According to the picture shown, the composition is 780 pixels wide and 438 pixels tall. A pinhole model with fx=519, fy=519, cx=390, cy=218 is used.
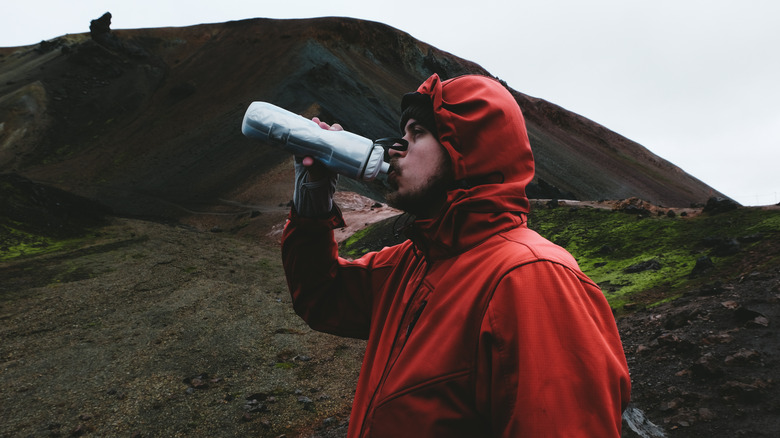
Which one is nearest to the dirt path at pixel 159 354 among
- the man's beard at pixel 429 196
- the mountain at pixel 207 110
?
the man's beard at pixel 429 196

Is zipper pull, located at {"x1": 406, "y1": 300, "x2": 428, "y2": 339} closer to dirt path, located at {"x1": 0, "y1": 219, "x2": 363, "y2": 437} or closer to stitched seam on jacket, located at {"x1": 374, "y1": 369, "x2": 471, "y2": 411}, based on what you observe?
stitched seam on jacket, located at {"x1": 374, "y1": 369, "x2": 471, "y2": 411}

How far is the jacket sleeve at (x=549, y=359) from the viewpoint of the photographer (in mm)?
1180

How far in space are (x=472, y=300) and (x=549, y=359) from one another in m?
0.28

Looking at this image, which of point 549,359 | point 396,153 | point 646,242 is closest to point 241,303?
point 646,242

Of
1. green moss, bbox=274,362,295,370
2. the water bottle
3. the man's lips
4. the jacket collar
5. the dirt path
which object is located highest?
the water bottle

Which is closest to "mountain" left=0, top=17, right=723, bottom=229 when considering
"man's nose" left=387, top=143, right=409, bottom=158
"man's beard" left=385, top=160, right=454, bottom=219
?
"man's nose" left=387, top=143, right=409, bottom=158

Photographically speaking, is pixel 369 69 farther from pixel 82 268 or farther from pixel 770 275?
pixel 770 275

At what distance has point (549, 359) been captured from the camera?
1.20 m

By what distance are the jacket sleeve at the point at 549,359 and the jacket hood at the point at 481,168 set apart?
33 centimetres

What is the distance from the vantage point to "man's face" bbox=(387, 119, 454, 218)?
1.79 metres

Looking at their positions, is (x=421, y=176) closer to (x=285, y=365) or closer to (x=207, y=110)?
(x=285, y=365)

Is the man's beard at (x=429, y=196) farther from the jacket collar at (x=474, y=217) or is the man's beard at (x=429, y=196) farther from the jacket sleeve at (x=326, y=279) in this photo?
the jacket sleeve at (x=326, y=279)

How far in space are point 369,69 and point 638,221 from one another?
108ft

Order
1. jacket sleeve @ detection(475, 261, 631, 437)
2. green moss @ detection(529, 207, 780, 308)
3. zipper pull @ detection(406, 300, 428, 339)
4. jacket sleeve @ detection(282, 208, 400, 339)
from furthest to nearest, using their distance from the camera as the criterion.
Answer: green moss @ detection(529, 207, 780, 308)
jacket sleeve @ detection(282, 208, 400, 339)
zipper pull @ detection(406, 300, 428, 339)
jacket sleeve @ detection(475, 261, 631, 437)
